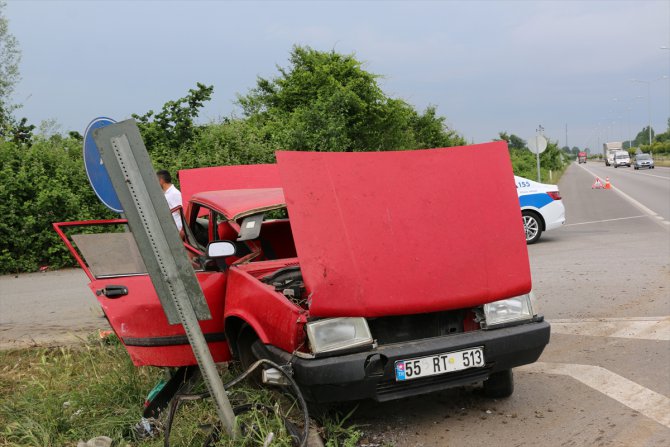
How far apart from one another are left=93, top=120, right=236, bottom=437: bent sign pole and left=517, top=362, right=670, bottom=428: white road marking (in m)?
2.76

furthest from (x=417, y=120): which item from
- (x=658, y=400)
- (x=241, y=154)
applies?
(x=658, y=400)

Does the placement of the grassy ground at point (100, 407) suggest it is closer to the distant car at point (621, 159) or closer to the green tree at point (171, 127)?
the green tree at point (171, 127)

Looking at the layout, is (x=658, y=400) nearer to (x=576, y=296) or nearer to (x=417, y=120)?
(x=576, y=296)

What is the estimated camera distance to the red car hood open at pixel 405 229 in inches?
146

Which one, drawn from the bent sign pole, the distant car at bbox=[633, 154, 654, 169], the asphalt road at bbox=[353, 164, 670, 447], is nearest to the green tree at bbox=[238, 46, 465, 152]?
the asphalt road at bbox=[353, 164, 670, 447]

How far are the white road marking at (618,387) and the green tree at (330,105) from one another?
13528 millimetres

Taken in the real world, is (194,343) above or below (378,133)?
below

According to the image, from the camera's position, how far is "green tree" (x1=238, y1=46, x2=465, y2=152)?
18.9 metres

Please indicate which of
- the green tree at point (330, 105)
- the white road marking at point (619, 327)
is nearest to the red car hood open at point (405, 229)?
the white road marking at point (619, 327)

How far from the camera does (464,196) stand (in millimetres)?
4180

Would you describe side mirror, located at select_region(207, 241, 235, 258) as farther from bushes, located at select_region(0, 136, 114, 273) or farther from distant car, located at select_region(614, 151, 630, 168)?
distant car, located at select_region(614, 151, 630, 168)

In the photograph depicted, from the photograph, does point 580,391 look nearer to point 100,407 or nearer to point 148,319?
point 148,319

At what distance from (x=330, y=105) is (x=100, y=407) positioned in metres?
16.0

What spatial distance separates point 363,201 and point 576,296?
15.7 feet
